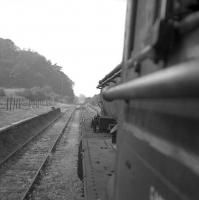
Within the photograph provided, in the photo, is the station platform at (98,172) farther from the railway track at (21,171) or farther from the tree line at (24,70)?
the tree line at (24,70)

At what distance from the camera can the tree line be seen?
372 feet

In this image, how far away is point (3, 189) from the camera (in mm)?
8633

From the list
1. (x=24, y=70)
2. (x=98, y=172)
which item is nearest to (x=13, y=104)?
(x=98, y=172)

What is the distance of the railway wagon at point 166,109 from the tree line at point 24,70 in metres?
105

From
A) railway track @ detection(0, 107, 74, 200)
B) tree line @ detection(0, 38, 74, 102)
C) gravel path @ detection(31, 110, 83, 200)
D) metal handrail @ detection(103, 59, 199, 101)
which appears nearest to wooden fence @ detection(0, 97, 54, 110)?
railway track @ detection(0, 107, 74, 200)

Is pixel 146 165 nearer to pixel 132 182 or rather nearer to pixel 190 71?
pixel 132 182

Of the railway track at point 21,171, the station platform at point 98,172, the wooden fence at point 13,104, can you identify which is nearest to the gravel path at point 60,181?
the railway track at point 21,171

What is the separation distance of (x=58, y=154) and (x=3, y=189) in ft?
19.4

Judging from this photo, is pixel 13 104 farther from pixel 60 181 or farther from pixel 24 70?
pixel 24 70

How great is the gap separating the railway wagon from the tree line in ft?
344

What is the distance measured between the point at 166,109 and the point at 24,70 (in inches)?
4665

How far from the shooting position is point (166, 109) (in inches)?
58.9

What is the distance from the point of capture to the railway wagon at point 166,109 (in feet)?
3.93

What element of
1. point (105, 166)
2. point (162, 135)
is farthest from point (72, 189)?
point (162, 135)
